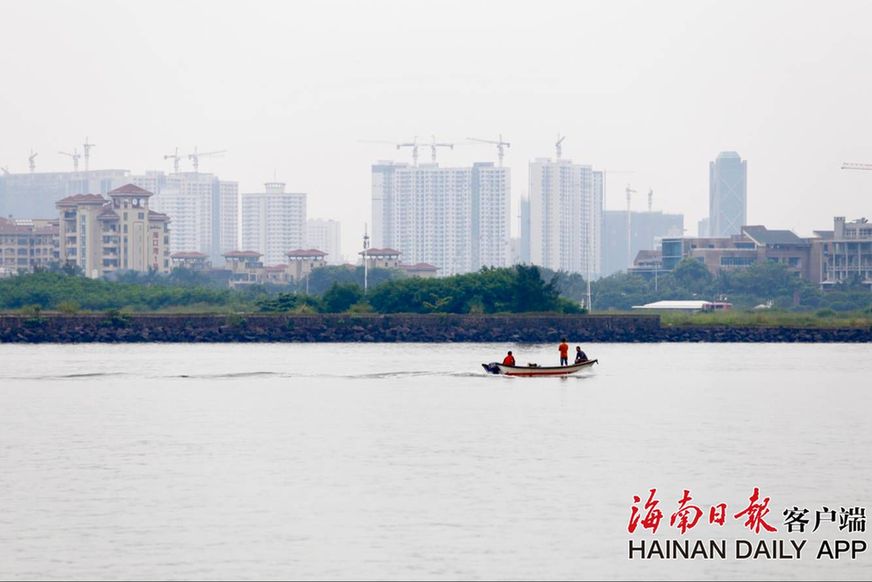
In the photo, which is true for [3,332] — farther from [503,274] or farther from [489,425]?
[489,425]

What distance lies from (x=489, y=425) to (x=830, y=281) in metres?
133

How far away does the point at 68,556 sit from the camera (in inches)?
1054

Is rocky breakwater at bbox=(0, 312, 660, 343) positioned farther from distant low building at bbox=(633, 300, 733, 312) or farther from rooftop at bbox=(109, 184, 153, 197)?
rooftop at bbox=(109, 184, 153, 197)

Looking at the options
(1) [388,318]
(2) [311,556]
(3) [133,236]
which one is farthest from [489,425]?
(3) [133,236]

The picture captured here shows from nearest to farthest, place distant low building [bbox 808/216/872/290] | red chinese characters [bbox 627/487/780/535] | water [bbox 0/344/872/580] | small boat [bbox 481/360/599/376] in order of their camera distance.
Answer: water [bbox 0/344/872/580] < red chinese characters [bbox 627/487/780/535] < small boat [bbox 481/360/599/376] < distant low building [bbox 808/216/872/290]

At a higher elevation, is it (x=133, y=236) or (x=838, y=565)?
(x=133, y=236)

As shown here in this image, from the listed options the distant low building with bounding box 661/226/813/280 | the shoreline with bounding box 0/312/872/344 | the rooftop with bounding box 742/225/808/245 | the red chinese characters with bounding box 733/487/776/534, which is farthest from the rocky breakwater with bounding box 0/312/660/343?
the rooftop with bounding box 742/225/808/245

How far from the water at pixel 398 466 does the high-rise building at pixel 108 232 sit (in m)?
119

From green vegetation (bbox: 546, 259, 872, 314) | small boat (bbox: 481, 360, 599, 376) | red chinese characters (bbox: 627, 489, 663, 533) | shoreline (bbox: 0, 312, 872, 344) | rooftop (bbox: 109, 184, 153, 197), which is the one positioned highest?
rooftop (bbox: 109, 184, 153, 197)

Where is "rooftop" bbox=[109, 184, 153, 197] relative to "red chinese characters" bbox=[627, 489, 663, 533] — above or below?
above

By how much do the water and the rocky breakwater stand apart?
20.8m

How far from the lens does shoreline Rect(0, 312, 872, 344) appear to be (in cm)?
9112

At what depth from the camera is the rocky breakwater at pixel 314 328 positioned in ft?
299

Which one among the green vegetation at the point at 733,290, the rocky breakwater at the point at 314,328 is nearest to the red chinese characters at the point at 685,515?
the rocky breakwater at the point at 314,328
